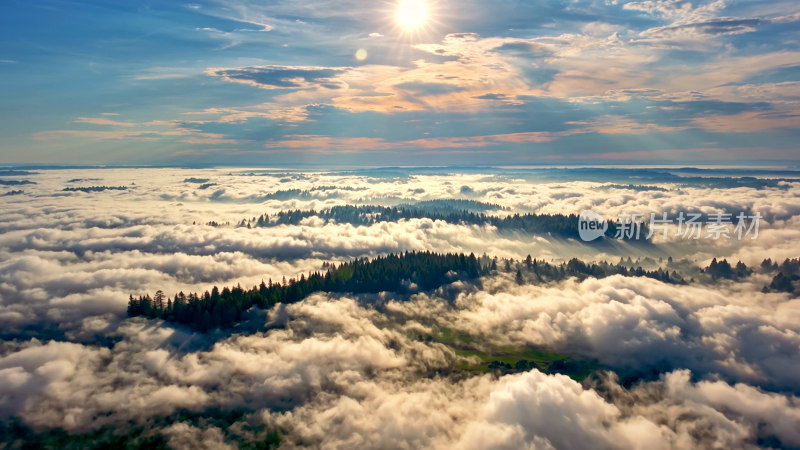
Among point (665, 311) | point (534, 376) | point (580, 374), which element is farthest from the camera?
point (665, 311)

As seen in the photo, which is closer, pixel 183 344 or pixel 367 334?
pixel 183 344

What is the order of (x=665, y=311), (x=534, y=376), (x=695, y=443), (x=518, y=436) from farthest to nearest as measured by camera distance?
(x=665, y=311), (x=534, y=376), (x=695, y=443), (x=518, y=436)

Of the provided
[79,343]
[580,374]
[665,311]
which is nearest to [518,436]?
[580,374]

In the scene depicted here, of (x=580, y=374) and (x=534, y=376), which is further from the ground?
(x=534, y=376)

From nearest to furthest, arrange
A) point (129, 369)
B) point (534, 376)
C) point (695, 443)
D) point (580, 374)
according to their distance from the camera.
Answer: point (695, 443), point (534, 376), point (129, 369), point (580, 374)

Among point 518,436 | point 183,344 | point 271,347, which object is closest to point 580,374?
point 518,436

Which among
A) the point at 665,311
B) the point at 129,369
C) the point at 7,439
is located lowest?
the point at 7,439

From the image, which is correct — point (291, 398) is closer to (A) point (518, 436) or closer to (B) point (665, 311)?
(A) point (518, 436)

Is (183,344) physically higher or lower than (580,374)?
higher

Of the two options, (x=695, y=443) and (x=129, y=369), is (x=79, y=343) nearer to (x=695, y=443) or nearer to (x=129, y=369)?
(x=129, y=369)
